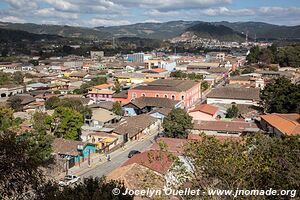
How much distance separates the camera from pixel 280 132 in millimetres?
19469

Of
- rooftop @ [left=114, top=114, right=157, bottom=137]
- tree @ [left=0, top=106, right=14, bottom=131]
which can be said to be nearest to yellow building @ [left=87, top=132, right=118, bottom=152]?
rooftop @ [left=114, top=114, right=157, bottom=137]

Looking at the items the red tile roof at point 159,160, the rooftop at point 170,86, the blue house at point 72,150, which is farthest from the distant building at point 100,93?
the red tile roof at point 159,160

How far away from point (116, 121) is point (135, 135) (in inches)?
162

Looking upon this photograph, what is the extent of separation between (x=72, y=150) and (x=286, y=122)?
11924mm

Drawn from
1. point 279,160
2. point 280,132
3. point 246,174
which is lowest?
point 280,132

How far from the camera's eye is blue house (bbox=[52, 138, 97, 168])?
18000 mm

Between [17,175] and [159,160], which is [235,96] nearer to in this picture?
[159,160]

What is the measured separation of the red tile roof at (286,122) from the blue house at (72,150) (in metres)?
10.5

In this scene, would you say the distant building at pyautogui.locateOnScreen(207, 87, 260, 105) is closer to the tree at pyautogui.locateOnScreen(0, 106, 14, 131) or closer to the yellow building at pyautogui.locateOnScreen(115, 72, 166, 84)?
the yellow building at pyautogui.locateOnScreen(115, 72, 166, 84)

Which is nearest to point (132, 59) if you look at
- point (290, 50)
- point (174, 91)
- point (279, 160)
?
point (290, 50)

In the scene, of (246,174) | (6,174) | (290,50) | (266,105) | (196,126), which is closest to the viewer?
(246,174)

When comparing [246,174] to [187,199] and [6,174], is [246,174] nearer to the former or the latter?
[187,199]

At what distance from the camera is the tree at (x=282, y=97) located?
23.2 m

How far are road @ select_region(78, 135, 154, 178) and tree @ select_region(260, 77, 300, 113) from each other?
9.10m
